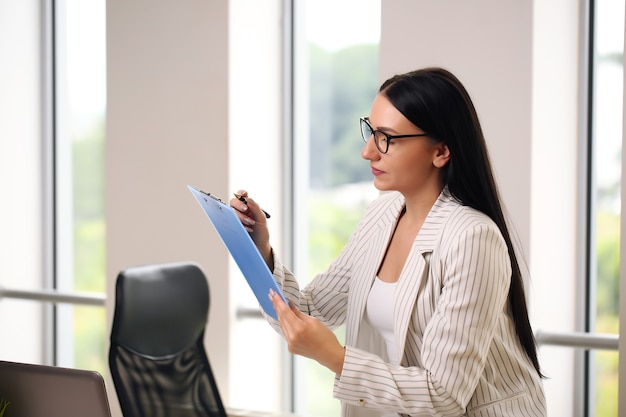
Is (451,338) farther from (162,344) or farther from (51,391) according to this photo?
(162,344)

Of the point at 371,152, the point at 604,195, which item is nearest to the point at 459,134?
the point at 371,152

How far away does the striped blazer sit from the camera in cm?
156

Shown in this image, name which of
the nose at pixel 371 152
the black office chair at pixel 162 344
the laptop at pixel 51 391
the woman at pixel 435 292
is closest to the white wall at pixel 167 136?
the black office chair at pixel 162 344

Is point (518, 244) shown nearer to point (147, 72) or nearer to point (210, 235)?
point (210, 235)

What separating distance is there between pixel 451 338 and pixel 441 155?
44 cm

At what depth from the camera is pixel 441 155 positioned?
1.72 meters

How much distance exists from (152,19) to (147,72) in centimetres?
Answer: 26

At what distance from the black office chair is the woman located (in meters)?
0.67

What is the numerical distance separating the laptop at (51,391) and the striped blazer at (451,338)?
0.54 metres

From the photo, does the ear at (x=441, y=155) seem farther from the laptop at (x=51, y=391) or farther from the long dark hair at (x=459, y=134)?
the laptop at (x=51, y=391)

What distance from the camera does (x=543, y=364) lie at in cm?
288

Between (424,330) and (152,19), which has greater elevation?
(152,19)

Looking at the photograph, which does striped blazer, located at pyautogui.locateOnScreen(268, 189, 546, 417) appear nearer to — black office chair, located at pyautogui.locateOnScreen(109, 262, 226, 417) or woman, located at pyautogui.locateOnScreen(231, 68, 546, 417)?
woman, located at pyautogui.locateOnScreen(231, 68, 546, 417)

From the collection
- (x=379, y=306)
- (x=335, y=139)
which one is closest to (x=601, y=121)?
(x=335, y=139)
